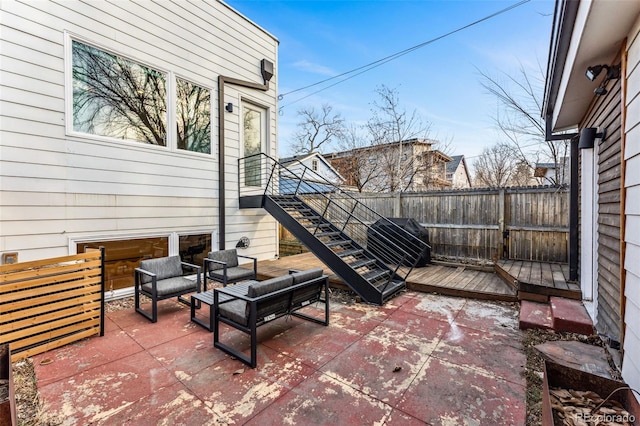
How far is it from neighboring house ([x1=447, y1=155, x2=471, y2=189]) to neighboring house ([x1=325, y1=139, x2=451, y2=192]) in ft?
20.8

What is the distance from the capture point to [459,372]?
2748 millimetres

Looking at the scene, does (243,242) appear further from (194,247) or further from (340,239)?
(340,239)

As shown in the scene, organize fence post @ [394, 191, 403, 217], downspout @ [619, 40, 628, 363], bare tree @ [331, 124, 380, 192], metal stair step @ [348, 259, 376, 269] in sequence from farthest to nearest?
bare tree @ [331, 124, 380, 192] → fence post @ [394, 191, 403, 217] → metal stair step @ [348, 259, 376, 269] → downspout @ [619, 40, 628, 363]

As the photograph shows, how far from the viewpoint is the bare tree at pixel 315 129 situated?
2048 centimetres

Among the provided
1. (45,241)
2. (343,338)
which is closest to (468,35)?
(343,338)

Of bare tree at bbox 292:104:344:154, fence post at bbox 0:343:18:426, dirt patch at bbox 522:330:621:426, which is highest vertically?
bare tree at bbox 292:104:344:154

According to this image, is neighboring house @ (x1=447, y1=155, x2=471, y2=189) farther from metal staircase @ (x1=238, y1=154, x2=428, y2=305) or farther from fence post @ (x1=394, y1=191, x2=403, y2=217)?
metal staircase @ (x1=238, y1=154, x2=428, y2=305)

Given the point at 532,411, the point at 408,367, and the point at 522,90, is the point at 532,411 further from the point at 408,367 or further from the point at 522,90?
the point at 522,90

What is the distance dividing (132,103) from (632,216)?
6742 mm

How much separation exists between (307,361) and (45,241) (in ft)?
13.7

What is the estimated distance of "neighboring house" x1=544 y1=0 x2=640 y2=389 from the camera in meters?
2.21

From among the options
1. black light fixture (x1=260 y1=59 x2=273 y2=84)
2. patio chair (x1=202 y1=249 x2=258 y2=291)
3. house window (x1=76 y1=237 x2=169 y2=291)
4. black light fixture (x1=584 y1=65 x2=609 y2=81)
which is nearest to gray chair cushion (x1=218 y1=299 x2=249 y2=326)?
patio chair (x1=202 y1=249 x2=258 y2=291)

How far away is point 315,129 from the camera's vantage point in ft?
70.6

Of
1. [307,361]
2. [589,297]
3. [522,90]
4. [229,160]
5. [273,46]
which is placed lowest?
[307,361]
